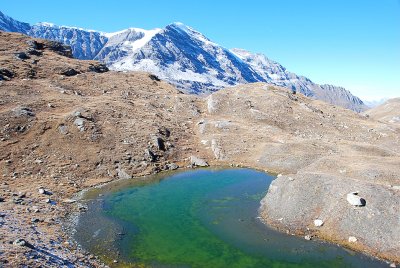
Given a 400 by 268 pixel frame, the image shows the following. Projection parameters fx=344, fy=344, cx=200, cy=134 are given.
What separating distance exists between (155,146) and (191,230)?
92.8 feet

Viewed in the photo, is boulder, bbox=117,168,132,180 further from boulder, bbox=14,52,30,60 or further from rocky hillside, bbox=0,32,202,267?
boulder, bbox=14,52,30,60

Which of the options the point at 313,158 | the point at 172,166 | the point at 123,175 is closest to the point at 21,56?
the point at 123,175

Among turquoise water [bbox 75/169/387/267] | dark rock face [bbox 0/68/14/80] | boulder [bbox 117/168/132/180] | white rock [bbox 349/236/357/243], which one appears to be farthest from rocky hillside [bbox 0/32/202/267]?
white rock [bbox 349/236/357/243]

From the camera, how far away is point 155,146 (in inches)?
2488

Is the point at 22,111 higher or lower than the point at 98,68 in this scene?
lower

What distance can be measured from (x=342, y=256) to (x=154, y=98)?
64.5m

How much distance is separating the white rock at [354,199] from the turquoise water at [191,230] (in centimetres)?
552

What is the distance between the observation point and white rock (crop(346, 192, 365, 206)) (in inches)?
1388

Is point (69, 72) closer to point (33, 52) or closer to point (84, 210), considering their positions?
point (33, 52)

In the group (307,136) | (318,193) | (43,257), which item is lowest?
(43,257)

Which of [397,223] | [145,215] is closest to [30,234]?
[145,215]

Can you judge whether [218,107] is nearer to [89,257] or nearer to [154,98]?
[154,98]

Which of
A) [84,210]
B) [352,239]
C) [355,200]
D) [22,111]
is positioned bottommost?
[352,239]

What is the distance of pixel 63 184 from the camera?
4809cm
